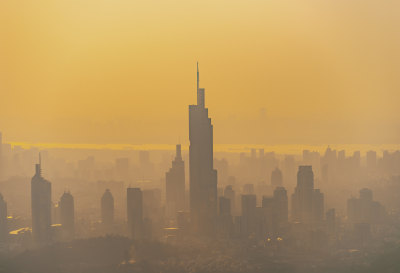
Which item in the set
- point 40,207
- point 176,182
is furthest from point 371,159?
point 40,207

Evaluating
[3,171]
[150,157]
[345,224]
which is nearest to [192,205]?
[150,157]

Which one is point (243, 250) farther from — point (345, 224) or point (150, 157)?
point (150, 157)

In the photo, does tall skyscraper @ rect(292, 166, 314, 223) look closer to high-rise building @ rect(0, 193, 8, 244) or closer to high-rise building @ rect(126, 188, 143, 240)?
high-rise building @ rect(126, 188, 143, 240)

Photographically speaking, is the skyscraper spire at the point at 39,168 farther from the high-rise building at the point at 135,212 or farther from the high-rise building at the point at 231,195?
the high-rise building at the point at 231,195

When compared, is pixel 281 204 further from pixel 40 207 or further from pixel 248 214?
pixel 40 207

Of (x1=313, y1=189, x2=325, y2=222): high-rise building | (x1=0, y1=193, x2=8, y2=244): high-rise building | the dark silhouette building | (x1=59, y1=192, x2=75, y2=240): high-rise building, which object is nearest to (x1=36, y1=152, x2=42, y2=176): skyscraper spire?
(x1=59, y1=192, x2=75, y2=240): high-rise building

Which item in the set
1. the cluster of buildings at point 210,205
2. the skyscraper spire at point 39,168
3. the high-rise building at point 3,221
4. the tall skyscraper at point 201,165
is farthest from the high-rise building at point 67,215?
the tall skyscraper at point 201,165
